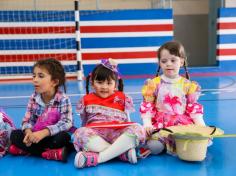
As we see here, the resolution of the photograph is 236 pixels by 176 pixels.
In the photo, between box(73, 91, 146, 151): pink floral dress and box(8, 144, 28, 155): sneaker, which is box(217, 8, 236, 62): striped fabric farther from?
box(8, 144, 28, 155): sneaker

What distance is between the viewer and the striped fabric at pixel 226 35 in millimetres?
5121

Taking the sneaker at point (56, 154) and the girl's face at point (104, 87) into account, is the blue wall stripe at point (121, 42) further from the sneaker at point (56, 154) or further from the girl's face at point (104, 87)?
the sneaker at point (56, 154)

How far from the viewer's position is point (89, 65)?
491cm

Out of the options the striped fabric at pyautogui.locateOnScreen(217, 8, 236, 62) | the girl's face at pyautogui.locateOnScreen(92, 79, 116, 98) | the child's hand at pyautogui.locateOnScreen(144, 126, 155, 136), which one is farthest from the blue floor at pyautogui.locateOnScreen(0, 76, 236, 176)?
the striped fabric at pyautogui.locateOnScreen(217, 8, 236, 62)

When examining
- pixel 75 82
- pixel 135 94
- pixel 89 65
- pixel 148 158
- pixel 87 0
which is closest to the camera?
pixel 148 158

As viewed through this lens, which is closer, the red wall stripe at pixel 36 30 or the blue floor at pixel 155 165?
the blue floor at pixel 155 165

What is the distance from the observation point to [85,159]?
1.68 metres

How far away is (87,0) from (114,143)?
491 cm

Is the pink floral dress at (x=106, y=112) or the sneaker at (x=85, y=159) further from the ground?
the pink floral dress at (x=106, y=112)

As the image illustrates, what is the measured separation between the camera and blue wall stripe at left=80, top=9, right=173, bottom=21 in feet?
15.8

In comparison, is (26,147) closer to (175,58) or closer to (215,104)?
(175,58)

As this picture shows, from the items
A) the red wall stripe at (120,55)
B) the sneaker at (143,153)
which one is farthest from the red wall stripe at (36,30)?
the sneaker at (143,153)

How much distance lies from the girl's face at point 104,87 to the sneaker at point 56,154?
37 centimetres

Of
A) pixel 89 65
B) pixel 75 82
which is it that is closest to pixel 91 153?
pixel 75 82
